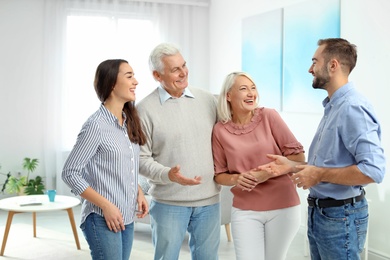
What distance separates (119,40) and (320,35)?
9.88 ft

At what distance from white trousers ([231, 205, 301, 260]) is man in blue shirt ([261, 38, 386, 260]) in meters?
0.25

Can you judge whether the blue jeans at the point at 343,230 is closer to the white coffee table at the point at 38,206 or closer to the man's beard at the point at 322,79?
the man's beard at the point at 322,79

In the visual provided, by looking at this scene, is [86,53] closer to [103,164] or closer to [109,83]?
[109,83]

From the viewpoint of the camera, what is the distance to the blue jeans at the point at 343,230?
2.16 meters

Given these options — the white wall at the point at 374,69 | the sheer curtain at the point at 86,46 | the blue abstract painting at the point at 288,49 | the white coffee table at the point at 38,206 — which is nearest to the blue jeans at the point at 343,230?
the white wall at the point at 374,69

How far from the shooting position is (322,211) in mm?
2238

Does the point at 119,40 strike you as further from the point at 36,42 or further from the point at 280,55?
the point at 280,55

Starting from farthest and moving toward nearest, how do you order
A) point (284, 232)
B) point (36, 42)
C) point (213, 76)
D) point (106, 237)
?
point (213, 76) < point (36, 42) < point (284, 232) < point (106, 237)

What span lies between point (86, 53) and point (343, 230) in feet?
17.5

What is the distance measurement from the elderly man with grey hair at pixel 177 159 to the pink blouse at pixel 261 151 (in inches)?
5.5

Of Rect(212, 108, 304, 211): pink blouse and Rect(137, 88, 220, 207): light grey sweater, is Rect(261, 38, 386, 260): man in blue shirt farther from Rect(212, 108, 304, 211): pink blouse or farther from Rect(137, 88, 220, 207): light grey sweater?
Rect(137, 88, 220, 207): light grey sweater

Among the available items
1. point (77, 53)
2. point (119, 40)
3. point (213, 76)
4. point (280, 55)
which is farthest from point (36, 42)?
point (280, 55)

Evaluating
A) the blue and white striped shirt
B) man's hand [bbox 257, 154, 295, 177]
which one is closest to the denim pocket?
man's hand [bbox 257, 154, 295, 177]

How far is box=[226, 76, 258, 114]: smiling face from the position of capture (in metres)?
2.62
